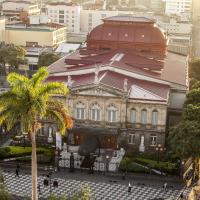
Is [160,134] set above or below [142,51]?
below

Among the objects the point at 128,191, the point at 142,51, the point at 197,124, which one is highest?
the point at 142,51

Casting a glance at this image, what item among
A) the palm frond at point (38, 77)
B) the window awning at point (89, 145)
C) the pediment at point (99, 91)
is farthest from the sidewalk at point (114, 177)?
the palm frond at point (38, 77)

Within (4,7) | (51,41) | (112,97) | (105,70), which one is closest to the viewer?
(112,97)

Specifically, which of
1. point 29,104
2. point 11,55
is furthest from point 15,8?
point 29,104

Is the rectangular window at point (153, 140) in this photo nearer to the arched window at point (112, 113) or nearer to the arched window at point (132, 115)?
the arched window at point (132, 115)

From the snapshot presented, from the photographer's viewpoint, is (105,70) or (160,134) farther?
(105,70)

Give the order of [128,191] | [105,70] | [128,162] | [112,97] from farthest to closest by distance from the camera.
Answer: [105,70]
[112,97]
[128,162]
[128,191]

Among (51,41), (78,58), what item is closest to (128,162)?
(78,58)

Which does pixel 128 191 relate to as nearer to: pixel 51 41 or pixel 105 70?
pixel 105 70

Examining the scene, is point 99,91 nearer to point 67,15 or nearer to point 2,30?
point 2,30
